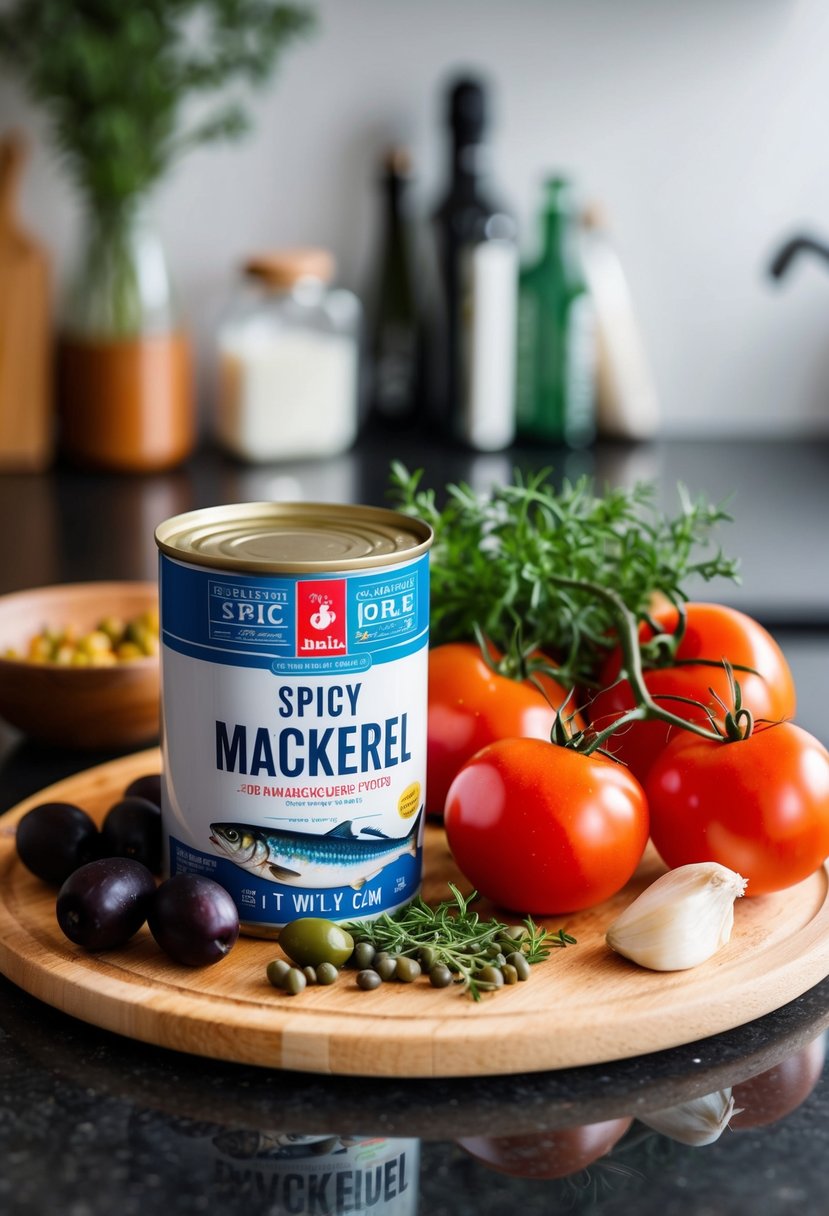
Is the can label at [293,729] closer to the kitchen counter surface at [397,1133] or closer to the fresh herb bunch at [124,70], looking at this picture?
the kitchen counter surface at [397,1133]

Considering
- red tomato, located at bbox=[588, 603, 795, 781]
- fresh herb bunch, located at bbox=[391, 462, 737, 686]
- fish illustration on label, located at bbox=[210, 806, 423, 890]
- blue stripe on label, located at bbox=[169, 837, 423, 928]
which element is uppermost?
fresh herb bunch, located at bbox=[391, 462, 737, 686]

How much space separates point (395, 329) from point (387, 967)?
1.61 meters

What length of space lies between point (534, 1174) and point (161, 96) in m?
1.66

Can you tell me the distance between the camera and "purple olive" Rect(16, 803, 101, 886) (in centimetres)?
86

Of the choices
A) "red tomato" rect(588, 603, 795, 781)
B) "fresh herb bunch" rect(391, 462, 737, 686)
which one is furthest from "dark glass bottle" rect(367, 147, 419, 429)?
"red tomato" rect(588, 603, 795, 781)

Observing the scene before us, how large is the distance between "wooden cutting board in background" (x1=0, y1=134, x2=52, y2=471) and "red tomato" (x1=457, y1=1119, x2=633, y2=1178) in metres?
1.64

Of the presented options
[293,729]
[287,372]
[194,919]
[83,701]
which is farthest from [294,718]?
[287,372]

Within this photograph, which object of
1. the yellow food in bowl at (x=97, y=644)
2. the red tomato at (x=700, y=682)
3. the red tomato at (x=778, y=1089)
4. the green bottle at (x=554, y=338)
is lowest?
the red tomato at (x=778, y=1089)

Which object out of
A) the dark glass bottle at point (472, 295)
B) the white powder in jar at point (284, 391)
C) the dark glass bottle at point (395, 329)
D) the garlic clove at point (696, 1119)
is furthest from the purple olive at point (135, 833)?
the dark glass bottle at point (395, 329)

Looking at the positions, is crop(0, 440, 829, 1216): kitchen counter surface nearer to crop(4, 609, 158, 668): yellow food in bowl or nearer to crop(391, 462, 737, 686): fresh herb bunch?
crop(391, 462, 737, 686): fresh herb bunch

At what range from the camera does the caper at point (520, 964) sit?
2.51 ft

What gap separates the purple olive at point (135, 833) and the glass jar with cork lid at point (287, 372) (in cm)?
124

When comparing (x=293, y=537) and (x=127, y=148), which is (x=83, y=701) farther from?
(x=127, y=148)

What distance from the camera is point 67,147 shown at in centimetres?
199
